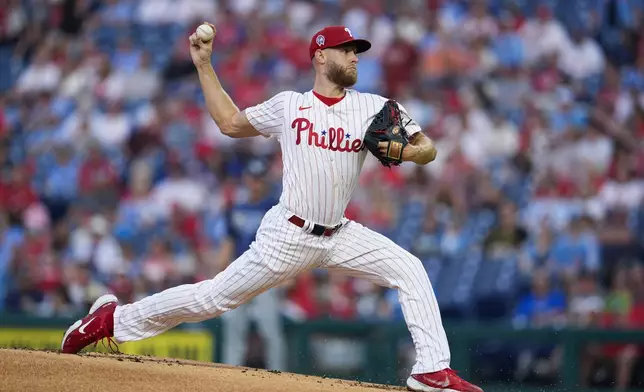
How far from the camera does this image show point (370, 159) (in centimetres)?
1201

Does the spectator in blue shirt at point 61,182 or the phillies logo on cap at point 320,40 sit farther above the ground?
the phillies logo on cap at point 320,40

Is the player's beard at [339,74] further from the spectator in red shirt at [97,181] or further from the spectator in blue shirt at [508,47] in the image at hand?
the spectator in blue shirt at [508,47]

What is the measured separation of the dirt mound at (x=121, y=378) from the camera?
18.9 feet

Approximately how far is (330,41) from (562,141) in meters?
6.53

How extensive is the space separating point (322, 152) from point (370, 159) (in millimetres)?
6113

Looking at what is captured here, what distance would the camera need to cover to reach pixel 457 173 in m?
11.8

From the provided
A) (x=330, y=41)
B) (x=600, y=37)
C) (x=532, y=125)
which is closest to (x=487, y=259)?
(x=532, y=125)

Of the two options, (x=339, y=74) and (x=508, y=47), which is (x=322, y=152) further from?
(x=508, y=47)

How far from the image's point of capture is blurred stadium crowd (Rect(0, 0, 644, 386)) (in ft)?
35.6

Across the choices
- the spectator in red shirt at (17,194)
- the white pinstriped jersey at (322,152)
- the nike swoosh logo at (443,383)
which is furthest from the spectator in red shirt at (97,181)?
the nike swoosh logo at (443,383)

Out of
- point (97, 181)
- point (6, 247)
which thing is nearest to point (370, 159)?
point (97, 181)

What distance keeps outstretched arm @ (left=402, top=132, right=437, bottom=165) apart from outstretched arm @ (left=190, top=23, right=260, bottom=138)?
34.2 inches

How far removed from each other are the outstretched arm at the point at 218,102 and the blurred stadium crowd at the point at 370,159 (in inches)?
174

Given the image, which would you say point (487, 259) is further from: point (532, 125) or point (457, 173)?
point (532, 125)
